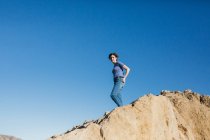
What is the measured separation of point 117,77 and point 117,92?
1.98 ft

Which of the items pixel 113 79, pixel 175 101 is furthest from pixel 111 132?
pixel 175 101

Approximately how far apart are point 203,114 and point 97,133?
10.1 meters

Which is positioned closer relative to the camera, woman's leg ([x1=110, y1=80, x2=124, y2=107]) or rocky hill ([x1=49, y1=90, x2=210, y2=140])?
rocky hill ([x1=49, y1=90, x2=210, y2=140])

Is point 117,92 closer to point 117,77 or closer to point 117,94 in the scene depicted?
point 117,94

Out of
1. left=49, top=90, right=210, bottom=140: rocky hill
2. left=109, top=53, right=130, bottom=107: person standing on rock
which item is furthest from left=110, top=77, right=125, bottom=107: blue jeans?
left=49, top=90, right=210, bottom=140: rocky hill

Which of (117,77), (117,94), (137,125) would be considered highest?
(117,77)

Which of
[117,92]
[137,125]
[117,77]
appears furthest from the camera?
[117,77]

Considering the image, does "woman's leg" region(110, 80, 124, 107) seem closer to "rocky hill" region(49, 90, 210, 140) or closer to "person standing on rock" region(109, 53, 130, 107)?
"person standing on rock" region(109, 53, 130, 107)

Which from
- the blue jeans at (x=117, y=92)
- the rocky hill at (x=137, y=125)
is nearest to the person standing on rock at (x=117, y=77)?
the blue jeans at (x=117, y=92)

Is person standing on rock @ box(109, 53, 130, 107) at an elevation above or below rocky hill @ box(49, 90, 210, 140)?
above

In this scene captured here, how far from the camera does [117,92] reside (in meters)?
11.6

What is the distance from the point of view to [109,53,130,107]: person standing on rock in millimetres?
11653

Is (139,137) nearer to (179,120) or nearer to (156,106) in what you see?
(156,106)

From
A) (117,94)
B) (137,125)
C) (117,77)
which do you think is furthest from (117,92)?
(137,125)
